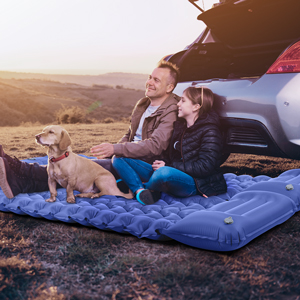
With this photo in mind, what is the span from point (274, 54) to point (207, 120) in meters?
1.42

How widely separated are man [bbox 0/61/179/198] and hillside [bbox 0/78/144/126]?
1458 centimetres

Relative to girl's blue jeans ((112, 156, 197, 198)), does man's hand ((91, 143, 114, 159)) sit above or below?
above

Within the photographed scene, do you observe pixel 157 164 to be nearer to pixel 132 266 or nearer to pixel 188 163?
pixel 188 163

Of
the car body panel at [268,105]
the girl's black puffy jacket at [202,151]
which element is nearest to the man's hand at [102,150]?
the girl's black puffy jacket at [202,151]

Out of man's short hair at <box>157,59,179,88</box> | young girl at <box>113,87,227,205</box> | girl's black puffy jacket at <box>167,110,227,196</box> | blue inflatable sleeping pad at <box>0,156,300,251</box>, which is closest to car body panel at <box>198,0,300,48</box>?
man's short hair at <box>157,59,179,88</box>

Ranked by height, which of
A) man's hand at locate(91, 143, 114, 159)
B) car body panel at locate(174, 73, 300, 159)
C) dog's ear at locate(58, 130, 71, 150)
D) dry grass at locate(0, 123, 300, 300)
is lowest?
dry grass at locate(0, 123, 300, 300)

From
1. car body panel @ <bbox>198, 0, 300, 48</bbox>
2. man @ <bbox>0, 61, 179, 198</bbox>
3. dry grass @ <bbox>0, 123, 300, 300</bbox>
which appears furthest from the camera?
car body panel @ <bbox>198, 0, 300, 48</bbox>

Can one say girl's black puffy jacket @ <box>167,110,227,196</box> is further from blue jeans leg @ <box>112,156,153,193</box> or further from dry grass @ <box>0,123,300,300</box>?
dry grass @ <box>0,123,300,300</box>

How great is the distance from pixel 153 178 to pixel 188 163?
1.03ft

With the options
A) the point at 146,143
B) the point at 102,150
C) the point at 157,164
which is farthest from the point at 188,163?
the point at 102,150

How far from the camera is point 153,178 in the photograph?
2850 millimetres

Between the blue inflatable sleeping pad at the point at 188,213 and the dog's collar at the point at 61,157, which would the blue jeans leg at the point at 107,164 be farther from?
the dog's collar at the point at 61,157

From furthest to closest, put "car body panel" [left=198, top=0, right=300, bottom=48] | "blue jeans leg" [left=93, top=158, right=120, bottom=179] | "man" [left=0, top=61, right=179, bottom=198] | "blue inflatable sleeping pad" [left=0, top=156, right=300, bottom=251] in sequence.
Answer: "blue jeans leg" [left=93, top=158, right=120, bottom=179]
"car body panel" [left=198, top=0, right=300, bottom=48]
"man" [left=0, top=61, right=179, bottom=198]
"blue inflatable sleeping pad" [left=0, top=156, right=300, bottom=251]

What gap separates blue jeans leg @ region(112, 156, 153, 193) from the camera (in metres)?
2.91
